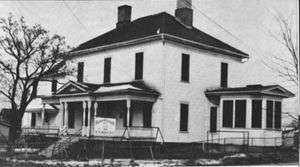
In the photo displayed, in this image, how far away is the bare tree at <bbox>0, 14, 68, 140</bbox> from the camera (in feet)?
53.3

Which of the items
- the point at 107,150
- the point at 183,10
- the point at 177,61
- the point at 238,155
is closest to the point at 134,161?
the point at 107,150

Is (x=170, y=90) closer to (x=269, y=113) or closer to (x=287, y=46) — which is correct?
(x=269, y=113)

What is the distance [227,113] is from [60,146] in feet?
26.5

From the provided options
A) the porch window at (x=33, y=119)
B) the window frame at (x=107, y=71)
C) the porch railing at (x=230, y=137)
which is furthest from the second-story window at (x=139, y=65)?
the porch window at (x=33, y=119)

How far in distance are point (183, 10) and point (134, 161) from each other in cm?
918

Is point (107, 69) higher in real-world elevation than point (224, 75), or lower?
higher

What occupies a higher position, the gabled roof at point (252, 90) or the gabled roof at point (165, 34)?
the gabled roof at point (165, 34)

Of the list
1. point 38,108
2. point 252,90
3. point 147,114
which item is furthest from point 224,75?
point 38,108

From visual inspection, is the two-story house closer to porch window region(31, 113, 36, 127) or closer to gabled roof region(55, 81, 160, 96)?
gabled roof region(55, 81, 160, 96)

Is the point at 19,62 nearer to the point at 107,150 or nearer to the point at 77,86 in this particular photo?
the point at 107,150

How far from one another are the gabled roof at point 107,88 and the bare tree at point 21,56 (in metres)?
3.96

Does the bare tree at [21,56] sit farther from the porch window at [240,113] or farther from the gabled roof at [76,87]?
the porch window at [240,113]

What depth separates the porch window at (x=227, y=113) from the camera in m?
24.7

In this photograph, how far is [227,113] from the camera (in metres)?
24.8
